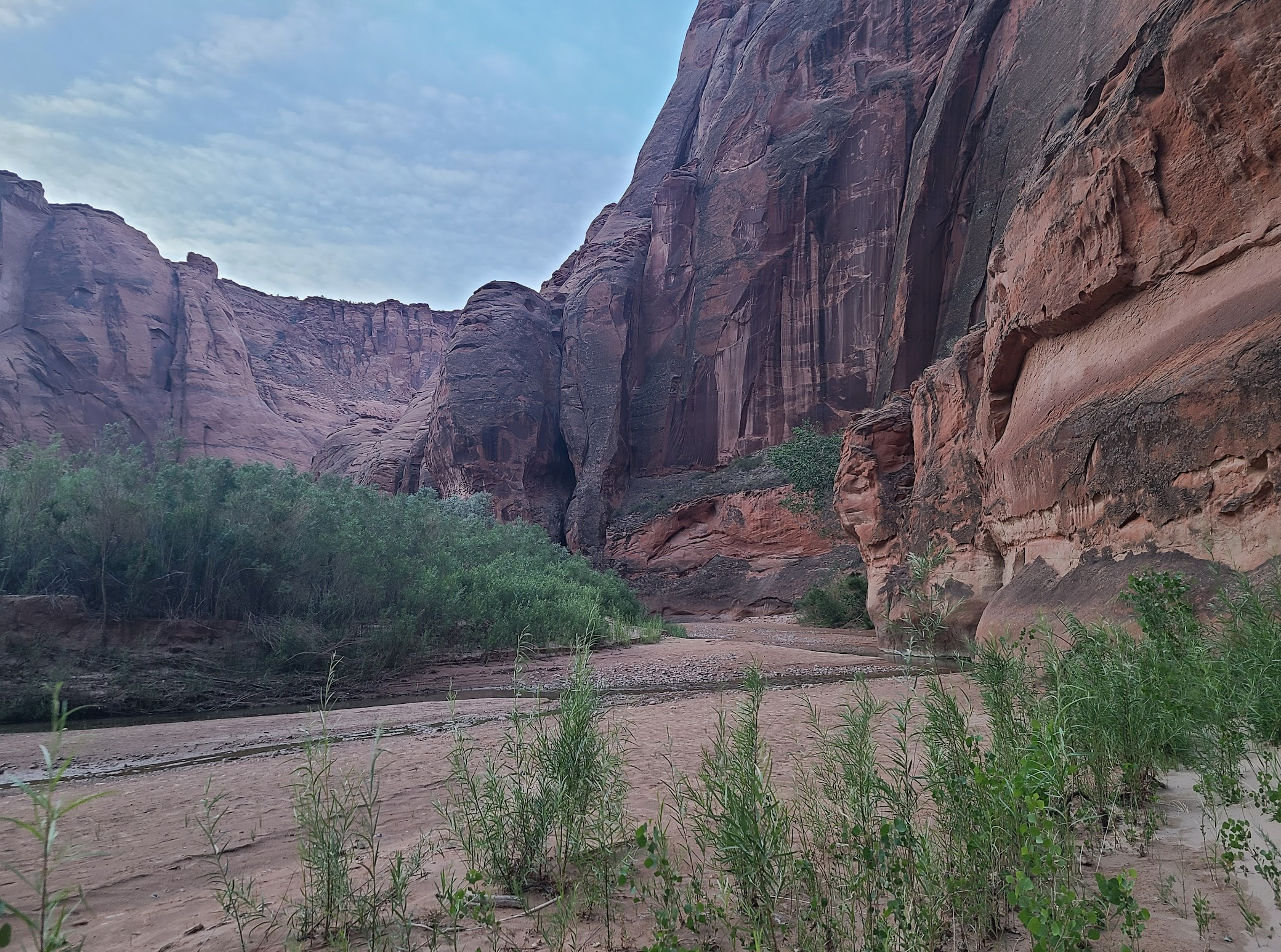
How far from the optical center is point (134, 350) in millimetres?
47625

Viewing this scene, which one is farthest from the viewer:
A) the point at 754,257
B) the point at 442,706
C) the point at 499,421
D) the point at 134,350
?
the point at 134,350

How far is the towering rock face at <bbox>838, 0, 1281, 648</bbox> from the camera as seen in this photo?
6.12 m

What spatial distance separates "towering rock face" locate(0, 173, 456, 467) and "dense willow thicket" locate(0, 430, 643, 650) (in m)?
25.3

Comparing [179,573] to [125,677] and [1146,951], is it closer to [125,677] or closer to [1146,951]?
[125,677]

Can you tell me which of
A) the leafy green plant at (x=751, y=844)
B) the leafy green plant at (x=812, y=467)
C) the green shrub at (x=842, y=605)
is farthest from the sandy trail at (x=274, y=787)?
the leafy green plant at (x=812, y=467)

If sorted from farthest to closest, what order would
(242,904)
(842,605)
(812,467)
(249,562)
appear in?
(812,467) → (842,605) → (249,562) → (242,904)

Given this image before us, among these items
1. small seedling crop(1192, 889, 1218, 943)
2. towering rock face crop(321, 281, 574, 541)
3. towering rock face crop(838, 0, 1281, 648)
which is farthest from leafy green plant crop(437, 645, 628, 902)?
towering rock face crop(321, 281, 574, 541)

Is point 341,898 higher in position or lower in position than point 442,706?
higher

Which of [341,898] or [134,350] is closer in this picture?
[341,898]

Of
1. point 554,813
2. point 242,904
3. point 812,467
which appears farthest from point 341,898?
point 812,467

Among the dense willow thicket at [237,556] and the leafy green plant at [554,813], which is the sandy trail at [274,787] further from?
the dense willow thicket at [237,556]

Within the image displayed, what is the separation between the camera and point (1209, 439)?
20.4 ft

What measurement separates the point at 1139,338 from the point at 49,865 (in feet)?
34.1

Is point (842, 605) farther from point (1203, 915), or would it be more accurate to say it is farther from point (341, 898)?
point (341, 898)
